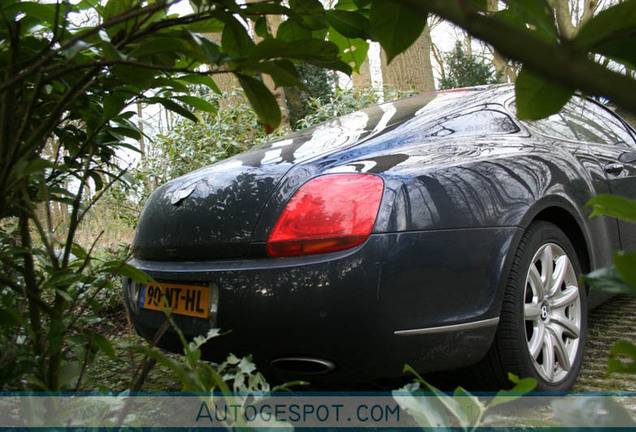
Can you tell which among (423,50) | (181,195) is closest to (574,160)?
(181,195)

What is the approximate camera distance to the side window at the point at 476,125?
6.73 ft

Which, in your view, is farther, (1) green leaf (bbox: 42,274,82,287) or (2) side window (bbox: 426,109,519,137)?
(2) side window (bbox: 426,109,519,137)

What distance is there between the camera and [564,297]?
7.09ft

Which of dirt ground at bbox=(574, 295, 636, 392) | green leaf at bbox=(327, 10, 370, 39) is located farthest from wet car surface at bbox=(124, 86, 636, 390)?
green leaf at bbox=(327, 10, 370, 39)

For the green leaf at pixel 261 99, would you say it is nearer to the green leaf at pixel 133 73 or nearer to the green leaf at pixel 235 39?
the green leaf at pixel 235 39

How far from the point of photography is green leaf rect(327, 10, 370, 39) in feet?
2.96

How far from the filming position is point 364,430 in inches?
66.9

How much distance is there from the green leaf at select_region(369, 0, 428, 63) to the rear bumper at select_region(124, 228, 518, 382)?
110 centimetres

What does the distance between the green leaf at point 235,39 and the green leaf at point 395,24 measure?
0.32 m

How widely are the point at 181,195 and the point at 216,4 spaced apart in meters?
1.33

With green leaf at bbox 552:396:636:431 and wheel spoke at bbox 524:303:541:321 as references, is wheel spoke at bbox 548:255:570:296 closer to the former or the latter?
wheel spoke at bbox 524:303:541:321

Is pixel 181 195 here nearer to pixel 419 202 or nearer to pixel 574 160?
pixel 419 202

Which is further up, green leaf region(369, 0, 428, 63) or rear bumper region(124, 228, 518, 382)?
green leaf region(369, 0, 428, 63)

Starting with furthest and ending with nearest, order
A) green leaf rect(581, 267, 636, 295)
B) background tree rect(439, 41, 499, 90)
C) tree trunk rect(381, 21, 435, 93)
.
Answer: background tree rect(439, 41, 499, 90)
tree trunk rect(381, 21, 435, 93)
green leaf rect(581, 267, 636, 295)
